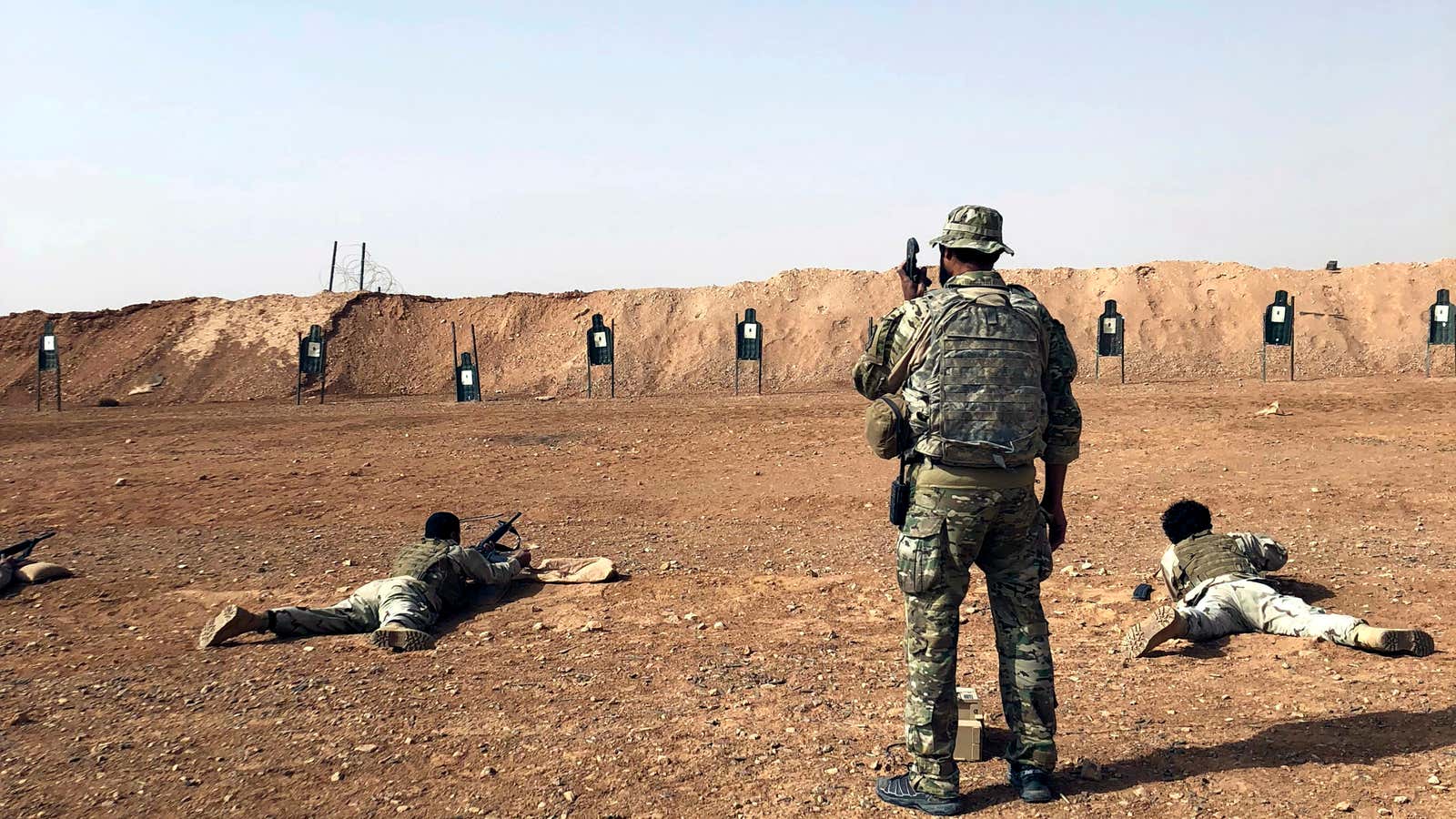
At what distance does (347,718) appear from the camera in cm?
501

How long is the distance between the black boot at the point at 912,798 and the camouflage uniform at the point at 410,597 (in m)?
3.43

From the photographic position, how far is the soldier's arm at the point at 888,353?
375 cm

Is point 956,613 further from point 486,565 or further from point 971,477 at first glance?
point 486,565

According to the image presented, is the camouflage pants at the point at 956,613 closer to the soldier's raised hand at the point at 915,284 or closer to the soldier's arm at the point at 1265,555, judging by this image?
the soldier's raised hand at the point at 915,284

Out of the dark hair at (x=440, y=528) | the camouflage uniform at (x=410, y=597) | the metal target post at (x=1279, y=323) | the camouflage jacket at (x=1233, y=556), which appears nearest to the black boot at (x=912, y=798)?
the camouflage jacket at (x=1233, y=556)

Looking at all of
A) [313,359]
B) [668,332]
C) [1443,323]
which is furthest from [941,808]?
[668,332]

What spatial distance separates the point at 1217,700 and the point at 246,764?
417 cm

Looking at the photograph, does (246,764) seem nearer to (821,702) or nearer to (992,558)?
(821,702)

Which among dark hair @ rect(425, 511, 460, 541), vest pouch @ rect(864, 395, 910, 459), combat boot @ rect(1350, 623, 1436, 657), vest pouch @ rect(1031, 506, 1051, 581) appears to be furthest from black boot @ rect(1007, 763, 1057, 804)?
dark hair @ rect(425, 511, 460, 541)

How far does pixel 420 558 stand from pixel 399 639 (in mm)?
837

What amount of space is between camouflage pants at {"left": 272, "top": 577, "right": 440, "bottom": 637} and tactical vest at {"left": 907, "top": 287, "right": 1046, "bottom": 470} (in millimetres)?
3855

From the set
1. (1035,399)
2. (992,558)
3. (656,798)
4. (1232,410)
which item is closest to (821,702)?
(656,798)

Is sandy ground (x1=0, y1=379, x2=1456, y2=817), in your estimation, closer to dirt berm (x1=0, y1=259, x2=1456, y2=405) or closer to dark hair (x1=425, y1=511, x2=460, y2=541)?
dark hair (x1=425, y1=511, x2=460, y2=541)

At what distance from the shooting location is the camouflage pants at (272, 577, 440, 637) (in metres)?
6.36
